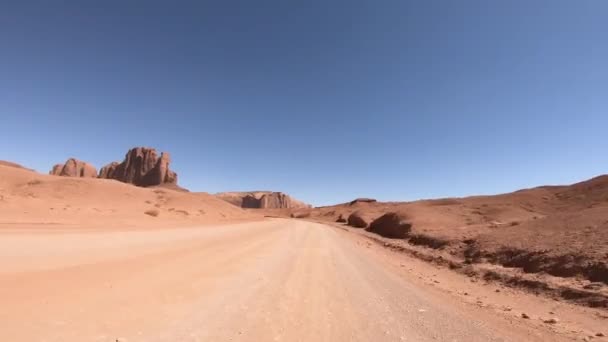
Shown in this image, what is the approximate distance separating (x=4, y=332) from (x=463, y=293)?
11902 mm

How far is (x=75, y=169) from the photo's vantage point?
16975 cm

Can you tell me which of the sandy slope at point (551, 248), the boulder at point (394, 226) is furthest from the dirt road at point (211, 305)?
the boulder at point (394, 226)

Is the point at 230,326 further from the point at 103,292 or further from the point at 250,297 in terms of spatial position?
the point at 103,292

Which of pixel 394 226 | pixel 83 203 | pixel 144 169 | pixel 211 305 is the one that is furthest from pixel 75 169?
pixel 211 305

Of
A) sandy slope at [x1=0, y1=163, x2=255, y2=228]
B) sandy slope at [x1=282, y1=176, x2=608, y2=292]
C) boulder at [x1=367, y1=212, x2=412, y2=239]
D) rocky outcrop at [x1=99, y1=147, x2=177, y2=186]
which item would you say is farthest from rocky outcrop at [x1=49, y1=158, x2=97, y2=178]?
sandy slope at [x1=282, y1=176, x2=608, y2=292]

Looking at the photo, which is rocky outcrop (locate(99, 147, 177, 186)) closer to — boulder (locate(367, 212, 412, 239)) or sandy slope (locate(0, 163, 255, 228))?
sandy slope (locate(0, 163, 255, 228))

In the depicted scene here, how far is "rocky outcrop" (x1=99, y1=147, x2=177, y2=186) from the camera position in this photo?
17325 cm

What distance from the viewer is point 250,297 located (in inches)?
→ 309

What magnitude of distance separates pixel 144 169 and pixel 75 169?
3270 cm

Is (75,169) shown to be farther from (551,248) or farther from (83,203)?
(551,248)

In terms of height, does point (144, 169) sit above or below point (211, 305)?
above

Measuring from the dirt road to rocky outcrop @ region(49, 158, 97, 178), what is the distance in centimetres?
18940

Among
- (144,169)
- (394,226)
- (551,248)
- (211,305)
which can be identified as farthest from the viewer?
(144,169)

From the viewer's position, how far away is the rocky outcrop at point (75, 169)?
16838 centimetres
